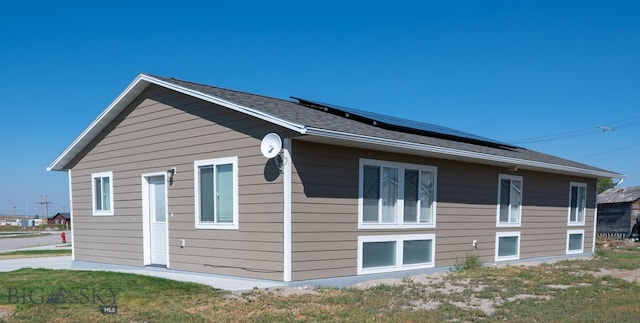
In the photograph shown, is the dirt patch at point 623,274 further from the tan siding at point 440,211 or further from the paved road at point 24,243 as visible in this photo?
the paved road at point 24,243

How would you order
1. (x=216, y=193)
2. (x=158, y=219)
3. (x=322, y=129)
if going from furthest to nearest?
1. (x=158, y=219)
2. (x=216, y=193)
3. (x=322, y=129)

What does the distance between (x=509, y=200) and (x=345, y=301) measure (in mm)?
7257

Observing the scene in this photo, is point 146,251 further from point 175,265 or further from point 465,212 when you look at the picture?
point 465,212

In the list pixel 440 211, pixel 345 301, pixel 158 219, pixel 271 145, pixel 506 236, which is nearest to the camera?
→ pixel 345 301

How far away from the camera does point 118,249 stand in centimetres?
1112

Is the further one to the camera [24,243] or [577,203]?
[24,243]

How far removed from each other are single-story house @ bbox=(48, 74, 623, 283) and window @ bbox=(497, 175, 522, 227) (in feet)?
0.14

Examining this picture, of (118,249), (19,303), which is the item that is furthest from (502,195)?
(19,303)

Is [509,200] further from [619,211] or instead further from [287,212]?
[619,211]

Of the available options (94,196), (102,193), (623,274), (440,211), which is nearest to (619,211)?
(623,274)

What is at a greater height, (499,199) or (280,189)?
(280,189)

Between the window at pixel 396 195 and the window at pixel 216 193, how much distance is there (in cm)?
227

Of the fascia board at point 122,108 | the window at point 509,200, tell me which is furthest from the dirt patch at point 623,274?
the fascia board at point 122,108

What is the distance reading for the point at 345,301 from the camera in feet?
22.4
